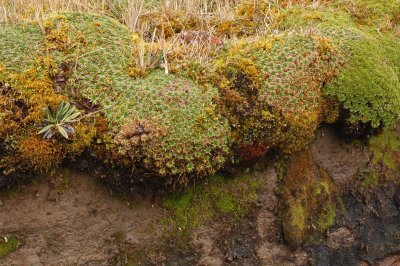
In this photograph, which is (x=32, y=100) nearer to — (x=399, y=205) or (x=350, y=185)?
(x=350, y=185)

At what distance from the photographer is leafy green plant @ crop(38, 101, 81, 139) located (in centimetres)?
468

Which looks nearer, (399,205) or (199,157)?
(199,157)

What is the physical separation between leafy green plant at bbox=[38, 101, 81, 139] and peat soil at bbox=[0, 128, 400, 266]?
1.67ft

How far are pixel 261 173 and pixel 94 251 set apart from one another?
2016mm

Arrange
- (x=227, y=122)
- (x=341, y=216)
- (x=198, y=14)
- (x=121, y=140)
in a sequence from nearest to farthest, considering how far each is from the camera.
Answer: (x=121, y=140)
(x=227, y=122)
(x=341, y=216)
(x=198, y=14)

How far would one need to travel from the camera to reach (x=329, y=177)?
6152 millimetres

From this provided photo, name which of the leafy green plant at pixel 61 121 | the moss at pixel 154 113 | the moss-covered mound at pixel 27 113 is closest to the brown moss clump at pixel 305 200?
the moss at pixel 154 113

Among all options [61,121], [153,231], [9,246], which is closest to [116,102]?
[61,121]

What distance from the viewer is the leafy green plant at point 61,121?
4676 mm

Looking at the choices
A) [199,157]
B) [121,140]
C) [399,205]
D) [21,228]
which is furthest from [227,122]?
[399,205]

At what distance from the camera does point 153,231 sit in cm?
519

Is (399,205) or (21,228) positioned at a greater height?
(21,228)

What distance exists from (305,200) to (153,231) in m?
1.85

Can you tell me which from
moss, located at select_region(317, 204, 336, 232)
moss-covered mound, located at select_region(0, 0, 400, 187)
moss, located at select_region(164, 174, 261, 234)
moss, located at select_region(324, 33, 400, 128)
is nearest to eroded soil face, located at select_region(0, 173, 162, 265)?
moss, located at select_region(164, 174, 261, 234)
